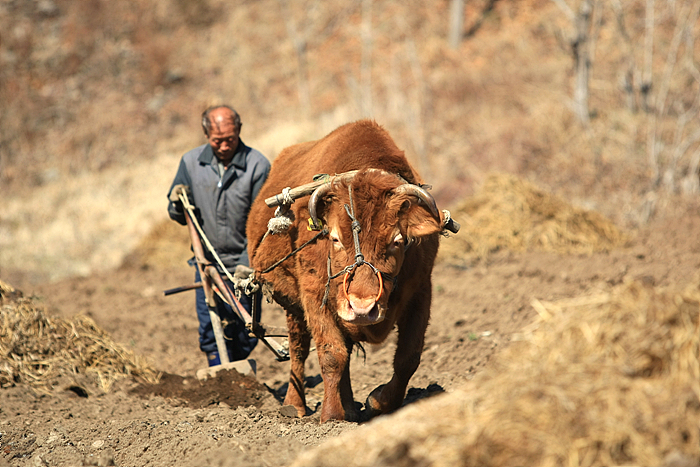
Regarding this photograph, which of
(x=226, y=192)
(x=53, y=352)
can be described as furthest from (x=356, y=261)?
(x=53, y=352)

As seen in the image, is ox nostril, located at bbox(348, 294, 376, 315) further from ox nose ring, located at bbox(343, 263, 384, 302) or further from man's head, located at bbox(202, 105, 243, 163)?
man's head, located at bbox(202, 105, 243, 163)

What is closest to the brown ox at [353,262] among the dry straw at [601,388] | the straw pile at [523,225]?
the dry straw at [601,388]

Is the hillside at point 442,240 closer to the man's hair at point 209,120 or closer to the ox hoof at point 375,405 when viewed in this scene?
the ox hoof at point 375,405

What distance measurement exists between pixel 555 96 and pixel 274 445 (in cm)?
1641

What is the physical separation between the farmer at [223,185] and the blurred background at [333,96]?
1392 mm

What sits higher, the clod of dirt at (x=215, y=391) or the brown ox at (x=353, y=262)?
the brown ox at (x=353, y=262)

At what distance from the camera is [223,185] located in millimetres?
6359

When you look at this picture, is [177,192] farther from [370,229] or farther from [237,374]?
[370,229]

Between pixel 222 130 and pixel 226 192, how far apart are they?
0.60m

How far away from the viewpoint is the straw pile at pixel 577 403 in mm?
2416

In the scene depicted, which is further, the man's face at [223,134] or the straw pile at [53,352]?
the man's face at [223,134]

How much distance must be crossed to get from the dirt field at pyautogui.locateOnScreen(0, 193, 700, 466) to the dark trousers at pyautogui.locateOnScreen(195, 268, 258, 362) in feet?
1.34

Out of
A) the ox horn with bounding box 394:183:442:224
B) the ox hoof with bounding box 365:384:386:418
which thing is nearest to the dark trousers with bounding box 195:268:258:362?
the ox hoof with bounding box 365:384:386:418

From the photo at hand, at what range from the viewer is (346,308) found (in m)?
4.29
